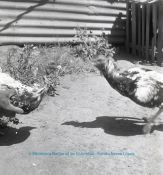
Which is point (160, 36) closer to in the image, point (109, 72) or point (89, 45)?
point (89, 45)

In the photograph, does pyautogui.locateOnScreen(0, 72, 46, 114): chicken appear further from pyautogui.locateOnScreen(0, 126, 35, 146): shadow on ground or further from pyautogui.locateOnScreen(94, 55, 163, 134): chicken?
pyautogui.locateOnScreen(94, 55, 163, 134): chicken

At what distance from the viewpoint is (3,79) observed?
19.5 feet

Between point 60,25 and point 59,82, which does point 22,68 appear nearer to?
point 59,82

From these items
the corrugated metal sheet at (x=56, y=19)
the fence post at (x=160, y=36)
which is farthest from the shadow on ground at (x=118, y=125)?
the fence post at (x=160, y=36)

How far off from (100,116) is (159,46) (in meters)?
4.47

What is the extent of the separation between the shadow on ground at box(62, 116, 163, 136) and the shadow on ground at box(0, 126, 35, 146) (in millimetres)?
703

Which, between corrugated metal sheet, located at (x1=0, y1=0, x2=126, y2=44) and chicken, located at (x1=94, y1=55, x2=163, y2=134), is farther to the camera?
corrugated metal sheet, located at (x1=0, y1=0, x2=126, y2=44)

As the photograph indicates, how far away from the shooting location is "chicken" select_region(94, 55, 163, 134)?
6.22 metres

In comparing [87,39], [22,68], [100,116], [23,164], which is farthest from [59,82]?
[23,164]

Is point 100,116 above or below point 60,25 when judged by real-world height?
below

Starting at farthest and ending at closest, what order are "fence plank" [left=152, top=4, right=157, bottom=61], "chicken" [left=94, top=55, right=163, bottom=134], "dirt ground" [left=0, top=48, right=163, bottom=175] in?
"fence plank" [left=152, top=4, right=157, bottom=61] < "chicken" [left=94, top=55, right=163, bottom=134] < "dirt ground" [left=0, top=48, right=163, bottom=175]

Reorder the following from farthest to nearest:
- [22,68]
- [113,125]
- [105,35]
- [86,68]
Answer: [105,35], [86,68], [22,68], [113,125]

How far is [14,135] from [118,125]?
1662 millimetres

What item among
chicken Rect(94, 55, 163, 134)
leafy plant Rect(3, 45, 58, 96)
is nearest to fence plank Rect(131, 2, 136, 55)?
leafy plant Rect(3, 45, 58, 96)
